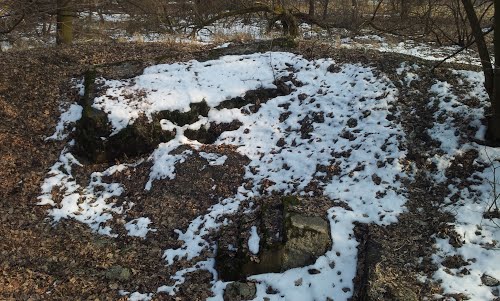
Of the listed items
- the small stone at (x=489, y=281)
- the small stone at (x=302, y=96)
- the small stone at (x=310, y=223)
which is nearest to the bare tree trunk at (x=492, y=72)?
the small stone at (x=489, y=281)

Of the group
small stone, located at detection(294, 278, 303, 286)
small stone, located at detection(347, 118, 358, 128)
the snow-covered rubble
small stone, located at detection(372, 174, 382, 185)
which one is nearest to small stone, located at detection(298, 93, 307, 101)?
the snow-covered rubble

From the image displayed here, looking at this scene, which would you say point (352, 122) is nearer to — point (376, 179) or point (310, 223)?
point (376, 179)

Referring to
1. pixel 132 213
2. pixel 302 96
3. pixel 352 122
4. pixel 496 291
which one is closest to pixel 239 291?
pixel 132 213

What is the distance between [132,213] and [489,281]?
4914mm

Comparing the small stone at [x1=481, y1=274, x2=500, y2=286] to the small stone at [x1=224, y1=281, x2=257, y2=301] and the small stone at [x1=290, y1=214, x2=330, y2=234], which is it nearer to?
the small stone at [x1=290, y1=214, x2=330, y2=234]

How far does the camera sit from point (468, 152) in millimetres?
6223

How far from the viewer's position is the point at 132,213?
6746 mm

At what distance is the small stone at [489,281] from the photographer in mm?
4594

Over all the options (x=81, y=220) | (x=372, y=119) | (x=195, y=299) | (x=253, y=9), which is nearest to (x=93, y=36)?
(x=253, y=9)

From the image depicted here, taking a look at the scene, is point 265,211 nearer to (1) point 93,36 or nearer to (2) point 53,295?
(2) point 53,295

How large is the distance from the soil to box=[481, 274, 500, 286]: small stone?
0.34 meters

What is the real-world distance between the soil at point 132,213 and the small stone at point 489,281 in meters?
0.34

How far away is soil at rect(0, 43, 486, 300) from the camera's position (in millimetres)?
5219

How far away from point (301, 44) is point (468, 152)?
4508mm
